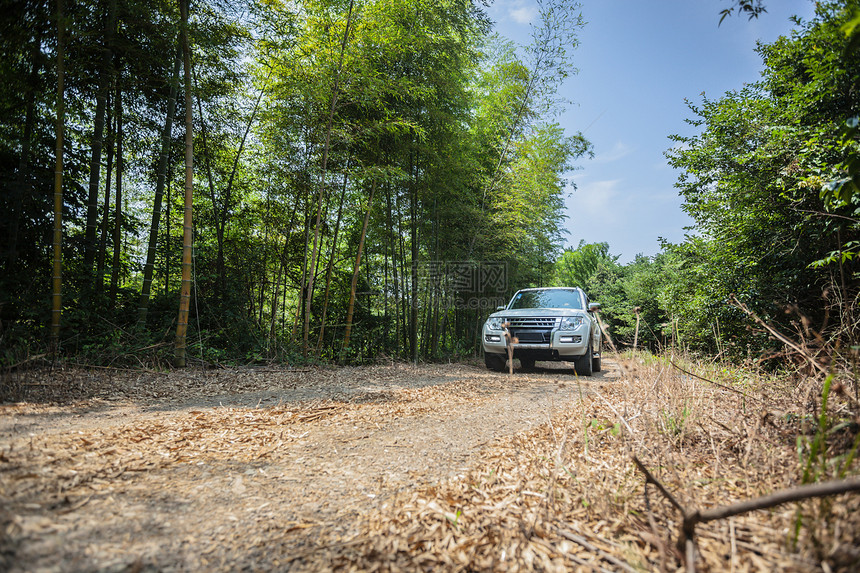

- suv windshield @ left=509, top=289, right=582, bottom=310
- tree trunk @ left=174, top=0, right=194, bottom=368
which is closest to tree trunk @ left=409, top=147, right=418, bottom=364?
suv windshield @ left=509, top=289, right=582, bottom=310

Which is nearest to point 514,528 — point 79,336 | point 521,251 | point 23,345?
point 23,345

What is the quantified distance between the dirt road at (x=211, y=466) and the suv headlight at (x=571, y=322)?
2271mm

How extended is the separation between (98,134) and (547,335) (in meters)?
7.00

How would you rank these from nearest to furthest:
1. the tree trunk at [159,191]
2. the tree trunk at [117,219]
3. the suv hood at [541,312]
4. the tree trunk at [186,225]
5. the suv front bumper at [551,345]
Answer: the tree trunk at [186,225] → the tree trunk at [159,191] → the tree trunk at [117,219] → the suv front bumper at [551,345] → the suv hood at [541,312]

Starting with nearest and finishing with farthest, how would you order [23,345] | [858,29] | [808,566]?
1. [808,566]
2. [858,29]
3. [23,345]

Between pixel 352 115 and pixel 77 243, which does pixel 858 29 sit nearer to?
pixel 352 115

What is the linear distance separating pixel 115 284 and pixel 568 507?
6.78 m

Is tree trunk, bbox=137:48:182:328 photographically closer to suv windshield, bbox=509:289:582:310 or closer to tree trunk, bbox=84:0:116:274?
tree trunk, bbox=84:0:116:274

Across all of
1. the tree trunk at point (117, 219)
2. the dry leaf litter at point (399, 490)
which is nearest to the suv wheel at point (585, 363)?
the dry leaf litter at point (399, 490)

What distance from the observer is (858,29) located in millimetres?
1168

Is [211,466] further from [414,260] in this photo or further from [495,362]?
[414,260]

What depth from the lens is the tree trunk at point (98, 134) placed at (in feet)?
16.4

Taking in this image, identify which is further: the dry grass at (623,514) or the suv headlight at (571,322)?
the suv headlight at (571,322)

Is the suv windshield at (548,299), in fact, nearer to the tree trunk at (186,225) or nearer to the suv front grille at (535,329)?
the suv front grille at (535,329)
